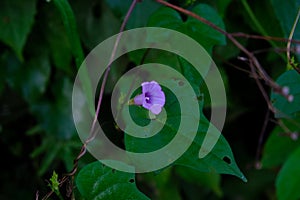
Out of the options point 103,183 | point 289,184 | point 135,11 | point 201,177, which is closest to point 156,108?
point 103,183

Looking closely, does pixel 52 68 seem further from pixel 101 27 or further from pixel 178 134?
pixel 178 134

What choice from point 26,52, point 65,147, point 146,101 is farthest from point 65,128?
point 146,101

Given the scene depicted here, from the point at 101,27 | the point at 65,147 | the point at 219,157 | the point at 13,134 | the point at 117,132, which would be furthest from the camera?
the point at 13,134

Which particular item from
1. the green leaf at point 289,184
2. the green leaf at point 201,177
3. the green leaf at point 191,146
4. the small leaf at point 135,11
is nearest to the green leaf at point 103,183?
the green leaf at point 191,146

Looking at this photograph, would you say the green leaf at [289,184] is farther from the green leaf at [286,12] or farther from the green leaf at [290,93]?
the green leaf at [286,12]

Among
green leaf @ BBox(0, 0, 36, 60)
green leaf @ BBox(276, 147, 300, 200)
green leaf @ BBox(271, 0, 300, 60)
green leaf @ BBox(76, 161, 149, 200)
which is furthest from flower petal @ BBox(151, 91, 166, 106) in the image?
green leaf @ BBox(0, 0, 36, 60)

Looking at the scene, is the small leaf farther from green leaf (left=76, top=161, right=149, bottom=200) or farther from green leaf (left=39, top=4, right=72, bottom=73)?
green leaf (left=76, top=161, right=149, bottom=200)
